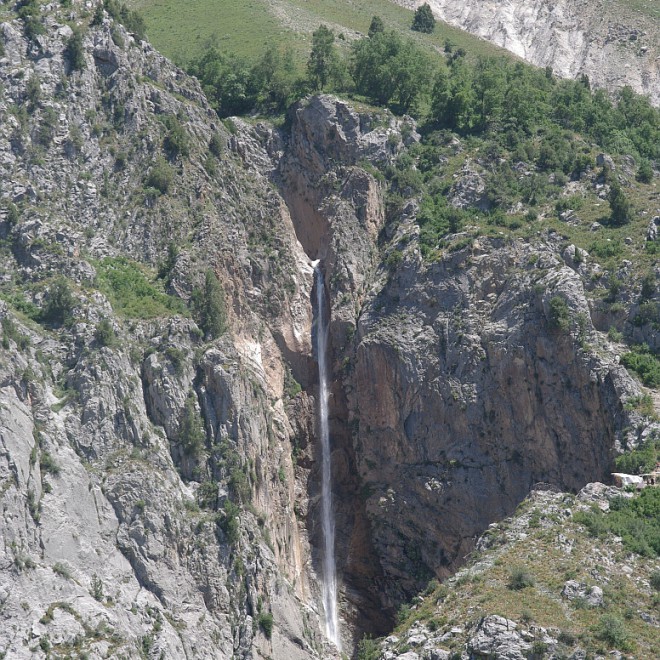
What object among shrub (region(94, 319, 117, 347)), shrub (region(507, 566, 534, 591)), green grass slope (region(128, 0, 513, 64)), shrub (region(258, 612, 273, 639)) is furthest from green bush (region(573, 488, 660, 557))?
green grass slope (region(128, 0, 513, 64))

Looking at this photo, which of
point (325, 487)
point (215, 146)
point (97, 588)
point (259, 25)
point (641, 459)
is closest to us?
point (97, 588)

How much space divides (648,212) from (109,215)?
4107 cm

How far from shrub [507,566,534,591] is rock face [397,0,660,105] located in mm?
86789

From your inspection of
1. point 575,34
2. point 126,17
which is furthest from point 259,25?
point 575,34

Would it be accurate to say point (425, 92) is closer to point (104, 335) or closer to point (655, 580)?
point (104, 335)

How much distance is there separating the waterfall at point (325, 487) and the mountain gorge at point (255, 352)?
1.89 feet

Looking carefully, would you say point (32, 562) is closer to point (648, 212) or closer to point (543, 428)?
point (543, 428)

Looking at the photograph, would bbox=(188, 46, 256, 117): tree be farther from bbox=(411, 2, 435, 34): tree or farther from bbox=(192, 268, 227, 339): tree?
bbox=(411, 2, 435, 34): tree

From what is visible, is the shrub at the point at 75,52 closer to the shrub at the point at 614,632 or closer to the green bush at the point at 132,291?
the green bush at the point at 132,291

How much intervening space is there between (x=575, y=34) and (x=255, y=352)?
83850 millimetres

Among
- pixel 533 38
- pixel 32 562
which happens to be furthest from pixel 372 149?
pixel 533 38

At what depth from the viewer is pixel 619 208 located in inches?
4309

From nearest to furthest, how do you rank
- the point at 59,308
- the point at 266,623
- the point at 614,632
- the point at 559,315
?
the point at 614,632
the point at 266,623
the point at 59,308
the point at 559,315

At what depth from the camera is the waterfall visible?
10150 centimetres
